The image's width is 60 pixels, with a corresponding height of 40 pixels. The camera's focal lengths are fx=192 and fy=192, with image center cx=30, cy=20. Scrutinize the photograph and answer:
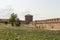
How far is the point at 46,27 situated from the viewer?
133 ft

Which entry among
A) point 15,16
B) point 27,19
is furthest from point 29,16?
point 15,16

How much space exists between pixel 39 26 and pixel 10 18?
1728cm

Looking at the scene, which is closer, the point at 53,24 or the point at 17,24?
the point at 53,24

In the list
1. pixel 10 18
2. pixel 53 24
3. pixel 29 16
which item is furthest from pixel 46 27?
pixel 29 16

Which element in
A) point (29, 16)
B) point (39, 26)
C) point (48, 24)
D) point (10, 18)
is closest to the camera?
point (48, 24)

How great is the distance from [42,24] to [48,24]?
4.90m

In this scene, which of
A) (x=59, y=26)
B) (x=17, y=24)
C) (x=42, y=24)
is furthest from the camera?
(x=17, y=24)

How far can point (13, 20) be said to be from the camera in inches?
2356

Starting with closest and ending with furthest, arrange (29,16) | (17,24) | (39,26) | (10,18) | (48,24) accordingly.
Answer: (48,24) → (39,26) → (17,24) → (10,18) → (29,16)

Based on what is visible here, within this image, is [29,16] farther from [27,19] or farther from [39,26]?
[39,26]

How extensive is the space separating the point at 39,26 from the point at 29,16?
25443 millimetres

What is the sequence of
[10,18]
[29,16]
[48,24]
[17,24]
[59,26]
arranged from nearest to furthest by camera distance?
[59,26]
[48,24]
[17,24]
[10,18]
[29,16]

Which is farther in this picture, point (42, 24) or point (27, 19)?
point (27, 19)

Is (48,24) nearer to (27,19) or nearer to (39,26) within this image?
(39,26)
